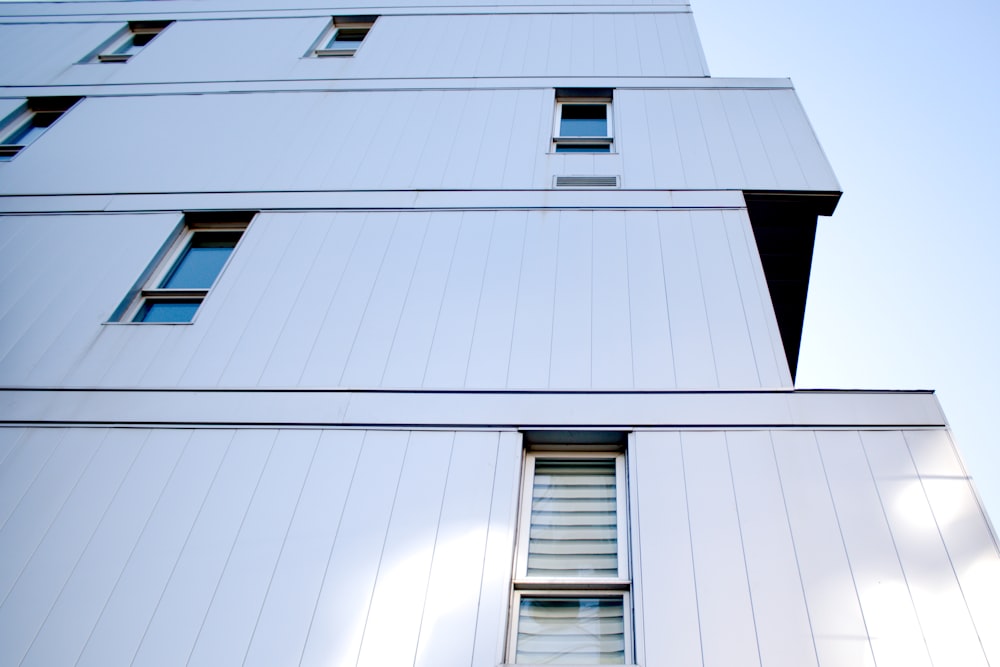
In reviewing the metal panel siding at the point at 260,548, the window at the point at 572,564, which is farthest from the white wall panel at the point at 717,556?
the metal panel siding at the point at 260,548

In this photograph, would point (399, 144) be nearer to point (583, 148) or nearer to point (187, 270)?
point (583, 148)

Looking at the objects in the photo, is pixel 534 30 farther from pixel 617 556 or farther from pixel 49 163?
pixel 617 556

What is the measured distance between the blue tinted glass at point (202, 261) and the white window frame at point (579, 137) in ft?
11.6

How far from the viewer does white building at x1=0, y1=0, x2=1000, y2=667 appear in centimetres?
346

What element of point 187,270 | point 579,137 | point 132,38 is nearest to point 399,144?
point 579,137

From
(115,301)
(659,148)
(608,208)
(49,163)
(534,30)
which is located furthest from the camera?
(534,30)

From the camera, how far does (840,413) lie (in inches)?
167

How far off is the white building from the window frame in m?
0.79

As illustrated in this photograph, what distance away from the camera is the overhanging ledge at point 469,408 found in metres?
4.27

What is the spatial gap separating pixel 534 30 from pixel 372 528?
296 inches

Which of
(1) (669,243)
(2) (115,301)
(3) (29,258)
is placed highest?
(1) (669,243)

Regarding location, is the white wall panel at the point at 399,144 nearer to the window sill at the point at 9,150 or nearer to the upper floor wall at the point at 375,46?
the window sill at the point at 9,150

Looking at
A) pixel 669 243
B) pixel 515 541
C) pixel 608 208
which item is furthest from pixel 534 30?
pixel 515 541

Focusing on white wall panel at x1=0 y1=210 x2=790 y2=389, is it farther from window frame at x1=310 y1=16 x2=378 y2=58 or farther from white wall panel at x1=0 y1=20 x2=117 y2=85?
white wall panel at x1=0 y1=20 x2=117 y2=85
